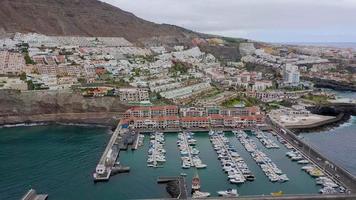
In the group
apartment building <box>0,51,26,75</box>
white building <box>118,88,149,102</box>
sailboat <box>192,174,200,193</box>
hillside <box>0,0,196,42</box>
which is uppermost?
hillside <box>0,0,196,42</box>

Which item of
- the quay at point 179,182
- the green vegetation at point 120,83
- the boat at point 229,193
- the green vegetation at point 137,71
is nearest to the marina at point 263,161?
the boat at point 229,193

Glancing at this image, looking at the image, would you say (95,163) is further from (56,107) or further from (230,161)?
(56,107)

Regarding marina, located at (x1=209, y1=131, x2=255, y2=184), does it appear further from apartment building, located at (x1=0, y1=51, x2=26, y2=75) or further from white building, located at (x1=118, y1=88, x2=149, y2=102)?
apartment building, located at (x1=0, y1=51, x2=26, y2=75)

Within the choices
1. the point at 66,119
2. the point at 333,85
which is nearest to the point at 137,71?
the point at 66,119

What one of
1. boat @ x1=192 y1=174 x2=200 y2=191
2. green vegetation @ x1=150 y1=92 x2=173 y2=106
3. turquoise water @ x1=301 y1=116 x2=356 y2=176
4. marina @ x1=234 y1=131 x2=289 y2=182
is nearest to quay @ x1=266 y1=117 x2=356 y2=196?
turquoise water @ x1=301 y1=116 x2=356 y2=176

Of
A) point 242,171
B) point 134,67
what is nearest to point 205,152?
point 242,171

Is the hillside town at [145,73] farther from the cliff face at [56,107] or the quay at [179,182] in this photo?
the quay at [179,182]

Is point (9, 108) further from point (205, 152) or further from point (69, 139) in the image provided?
point (205, 152)
